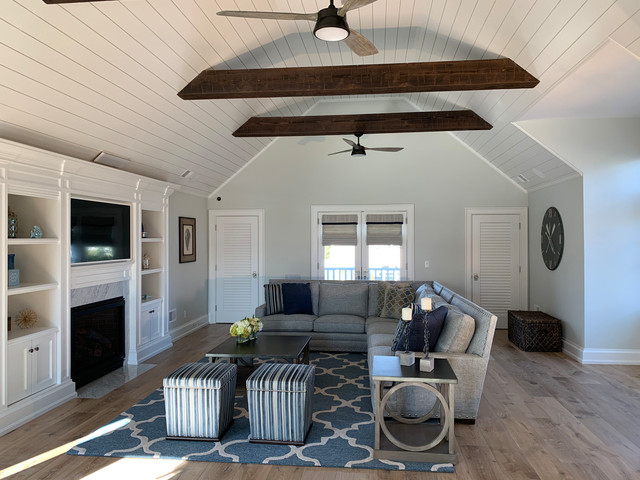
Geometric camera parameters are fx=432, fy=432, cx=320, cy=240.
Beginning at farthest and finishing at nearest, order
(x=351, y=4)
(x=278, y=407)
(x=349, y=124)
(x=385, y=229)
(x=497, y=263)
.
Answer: (x=385, y=229) → (x=497, y=263) → (x=349, y=124) → (x=278, y=407) → (x=351, y=4)

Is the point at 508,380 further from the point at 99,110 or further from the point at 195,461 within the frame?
the point at 99,110

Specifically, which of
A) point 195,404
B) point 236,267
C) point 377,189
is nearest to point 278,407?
point 195,404

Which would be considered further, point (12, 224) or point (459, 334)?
point (12, 224)

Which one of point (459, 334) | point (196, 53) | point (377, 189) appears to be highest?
point (196, 53)

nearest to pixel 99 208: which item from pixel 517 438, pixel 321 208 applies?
pixel 321 208

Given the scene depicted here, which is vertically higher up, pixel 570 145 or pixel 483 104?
pixel 483 104

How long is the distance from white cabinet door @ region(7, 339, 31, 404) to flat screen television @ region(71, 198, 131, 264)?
38.4 inches

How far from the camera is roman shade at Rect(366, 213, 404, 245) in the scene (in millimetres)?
7293

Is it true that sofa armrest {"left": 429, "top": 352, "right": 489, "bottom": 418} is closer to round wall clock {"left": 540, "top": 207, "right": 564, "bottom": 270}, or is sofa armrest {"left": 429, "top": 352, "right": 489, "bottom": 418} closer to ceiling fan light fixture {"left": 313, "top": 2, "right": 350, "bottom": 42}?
ceiling fan light fixture {"left": 313, "top": 2, "right": 350, "bottom": 42}

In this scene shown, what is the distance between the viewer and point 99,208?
15.3 feet

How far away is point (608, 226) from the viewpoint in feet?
16.8

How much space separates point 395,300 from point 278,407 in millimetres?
3025

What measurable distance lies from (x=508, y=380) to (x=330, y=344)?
2154 mm

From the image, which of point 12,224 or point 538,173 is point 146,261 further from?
point 538,173
